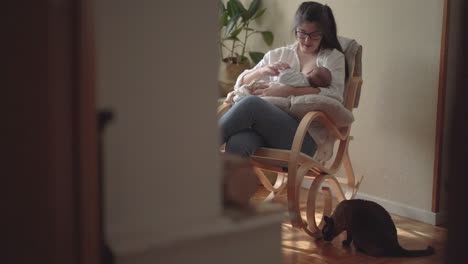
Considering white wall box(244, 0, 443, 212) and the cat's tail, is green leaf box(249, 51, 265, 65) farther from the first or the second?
the cat's tail

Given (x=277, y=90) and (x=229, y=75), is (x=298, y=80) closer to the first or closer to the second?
(x=277, y=90)

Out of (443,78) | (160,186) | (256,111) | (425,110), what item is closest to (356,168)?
(425,110)

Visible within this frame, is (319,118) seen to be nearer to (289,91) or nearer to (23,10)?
(289,91)

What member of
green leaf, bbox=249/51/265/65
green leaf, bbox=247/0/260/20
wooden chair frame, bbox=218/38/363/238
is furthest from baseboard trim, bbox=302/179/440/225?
green leaf, bbox=247/0/260/20

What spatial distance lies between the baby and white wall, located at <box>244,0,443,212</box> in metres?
0.50

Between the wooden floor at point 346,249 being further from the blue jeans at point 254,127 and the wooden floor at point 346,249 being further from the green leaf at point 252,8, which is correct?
the green leaf at point 252,8

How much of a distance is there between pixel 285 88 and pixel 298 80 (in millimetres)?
68

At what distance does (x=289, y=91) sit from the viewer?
2.18m

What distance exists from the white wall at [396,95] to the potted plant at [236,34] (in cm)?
59

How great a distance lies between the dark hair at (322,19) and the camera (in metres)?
2.24

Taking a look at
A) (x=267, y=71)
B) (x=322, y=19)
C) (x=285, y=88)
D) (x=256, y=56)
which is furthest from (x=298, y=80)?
(x=256, y=56)

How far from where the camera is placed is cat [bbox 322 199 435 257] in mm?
1856

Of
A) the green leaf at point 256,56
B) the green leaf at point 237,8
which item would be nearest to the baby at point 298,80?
the green leaf at point 256,56

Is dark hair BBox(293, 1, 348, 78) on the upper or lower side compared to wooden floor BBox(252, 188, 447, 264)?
upper
